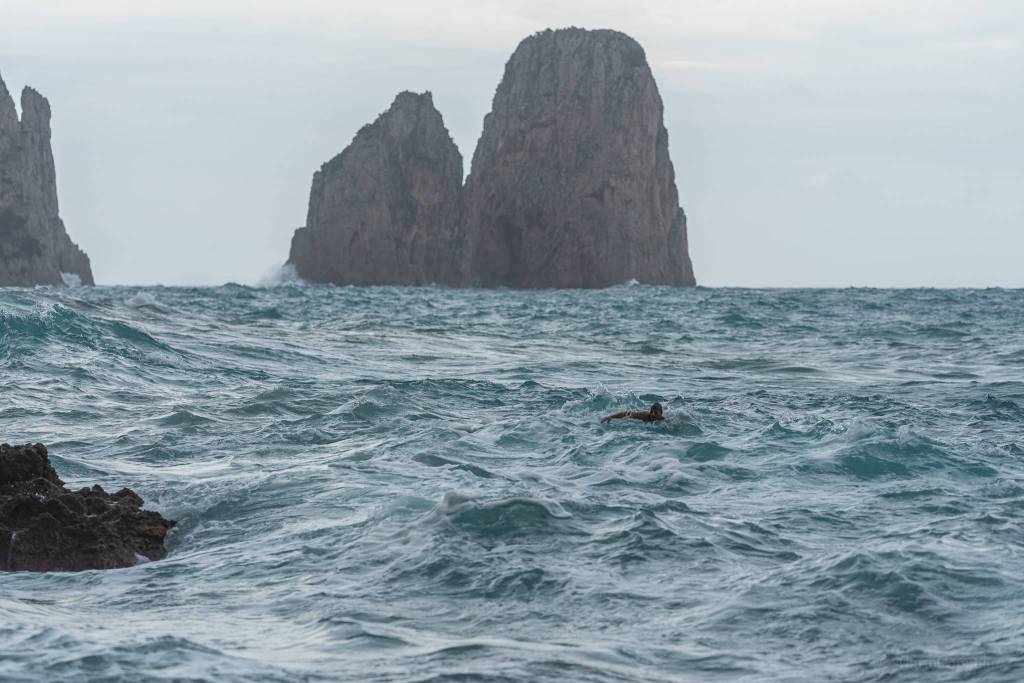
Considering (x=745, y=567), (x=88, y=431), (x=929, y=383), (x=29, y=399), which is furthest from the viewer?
(x=929, y=383)

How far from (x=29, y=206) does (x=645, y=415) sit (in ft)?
393

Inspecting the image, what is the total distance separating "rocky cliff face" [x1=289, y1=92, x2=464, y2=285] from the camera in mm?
138500

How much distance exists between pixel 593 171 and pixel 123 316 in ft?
324

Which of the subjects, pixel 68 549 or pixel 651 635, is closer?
pixel 651 635

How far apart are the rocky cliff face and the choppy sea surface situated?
115071mm

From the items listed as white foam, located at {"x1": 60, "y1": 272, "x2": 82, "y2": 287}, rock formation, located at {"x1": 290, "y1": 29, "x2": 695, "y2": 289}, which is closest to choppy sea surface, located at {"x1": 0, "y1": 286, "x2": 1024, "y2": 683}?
rock formation, located at {"x1": 290, "y1": 29, "x2": 695, "y2": 289}

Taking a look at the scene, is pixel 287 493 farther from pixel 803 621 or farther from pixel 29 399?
pixel 29 399

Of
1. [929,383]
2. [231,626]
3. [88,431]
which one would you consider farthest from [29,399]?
[929,383]

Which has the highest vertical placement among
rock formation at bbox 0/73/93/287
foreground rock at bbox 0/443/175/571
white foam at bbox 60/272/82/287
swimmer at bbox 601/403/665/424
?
rock formation at bbox 0/73/93/287

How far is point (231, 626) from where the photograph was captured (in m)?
7.28

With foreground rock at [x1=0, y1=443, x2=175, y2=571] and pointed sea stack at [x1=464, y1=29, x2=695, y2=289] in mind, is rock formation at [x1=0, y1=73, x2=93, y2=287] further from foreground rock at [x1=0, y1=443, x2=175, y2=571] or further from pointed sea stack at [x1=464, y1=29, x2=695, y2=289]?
foreground rock at [x1=0, y1=443, x2=175, y2=571]

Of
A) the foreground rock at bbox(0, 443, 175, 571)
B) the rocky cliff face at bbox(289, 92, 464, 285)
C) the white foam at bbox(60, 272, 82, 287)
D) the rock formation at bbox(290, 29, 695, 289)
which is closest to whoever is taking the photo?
the foreground rock at bbox(0, 443, 175, 571)

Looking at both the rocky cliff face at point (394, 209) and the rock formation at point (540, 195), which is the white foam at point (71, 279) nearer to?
the rocky cliff face at point (394, 209)

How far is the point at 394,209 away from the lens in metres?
141
